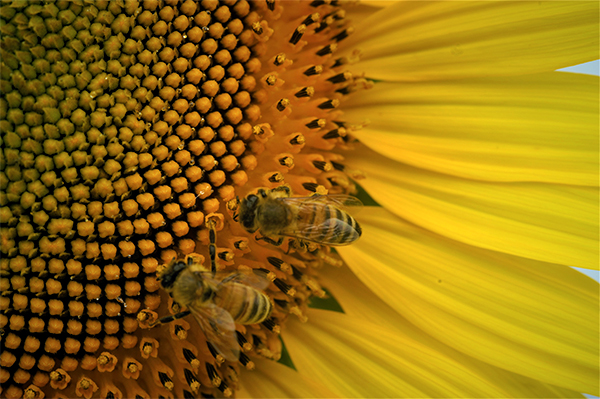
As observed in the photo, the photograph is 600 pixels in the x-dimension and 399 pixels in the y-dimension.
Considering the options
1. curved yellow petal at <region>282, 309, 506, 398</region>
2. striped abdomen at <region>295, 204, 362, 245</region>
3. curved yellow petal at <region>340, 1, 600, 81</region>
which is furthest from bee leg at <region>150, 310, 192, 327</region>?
curved yellow petal at <region>340, 1, 600, 81</region>

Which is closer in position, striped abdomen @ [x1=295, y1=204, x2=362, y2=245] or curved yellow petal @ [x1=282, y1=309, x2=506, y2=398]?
striped abdomen @ [x1=295, y1=204, x2=362, y2=245]

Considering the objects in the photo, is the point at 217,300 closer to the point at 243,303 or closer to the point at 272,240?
the point at 243,303

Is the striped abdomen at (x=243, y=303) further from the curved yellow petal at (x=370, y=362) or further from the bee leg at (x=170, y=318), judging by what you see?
the curved yellow petal at (x=370, y=362)

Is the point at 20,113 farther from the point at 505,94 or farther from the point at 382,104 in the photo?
the point at 505,94

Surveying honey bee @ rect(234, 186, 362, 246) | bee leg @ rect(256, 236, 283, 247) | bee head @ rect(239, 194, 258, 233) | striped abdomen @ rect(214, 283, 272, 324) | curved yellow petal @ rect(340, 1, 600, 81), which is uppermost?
curved yellow petal @ rect(340, 1, 600, 81)

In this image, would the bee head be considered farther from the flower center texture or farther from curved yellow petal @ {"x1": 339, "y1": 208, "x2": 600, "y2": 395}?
curved yellow petal @ {"x1": 339, "y1": 208, "x2": 600, "y2": 395}

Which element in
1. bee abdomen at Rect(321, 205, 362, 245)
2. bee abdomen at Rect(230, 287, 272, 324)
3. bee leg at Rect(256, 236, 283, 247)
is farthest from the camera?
bee leg at Rect(256, 236, 283, 247)

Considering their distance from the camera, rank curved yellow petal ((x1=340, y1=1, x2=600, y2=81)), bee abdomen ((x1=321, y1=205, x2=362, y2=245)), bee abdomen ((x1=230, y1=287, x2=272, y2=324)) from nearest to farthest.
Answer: bee abdomen ((x1=230, y1=287, x2=272, y2=324))
bee abdomen ((x1=321, y1=205, x2=362, y2=245))
curved yellow petal ((x1=340, y1=1, x2=600, y2=81))

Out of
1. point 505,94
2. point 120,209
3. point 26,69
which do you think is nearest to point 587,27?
point 505,94
